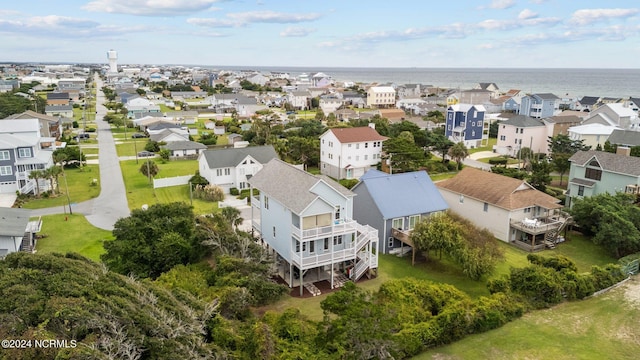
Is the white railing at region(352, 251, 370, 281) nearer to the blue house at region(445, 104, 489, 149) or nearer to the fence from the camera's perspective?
the fence

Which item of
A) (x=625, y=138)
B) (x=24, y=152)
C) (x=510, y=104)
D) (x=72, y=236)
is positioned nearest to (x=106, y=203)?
(x=72, y=236)

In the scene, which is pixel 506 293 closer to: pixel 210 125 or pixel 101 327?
pixel 101 327

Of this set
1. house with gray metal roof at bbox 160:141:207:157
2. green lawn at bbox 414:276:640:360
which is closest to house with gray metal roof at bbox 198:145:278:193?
house with gray metal roof at bbox 160:141:207:157

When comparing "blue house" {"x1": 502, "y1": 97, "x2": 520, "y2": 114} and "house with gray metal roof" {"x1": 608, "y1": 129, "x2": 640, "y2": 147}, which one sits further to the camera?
"blue house" {"x1": 502, "y1": 97, "x2": 520, "y2": 114}

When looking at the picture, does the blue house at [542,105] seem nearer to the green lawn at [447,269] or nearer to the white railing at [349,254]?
the green lawn at [447,269]

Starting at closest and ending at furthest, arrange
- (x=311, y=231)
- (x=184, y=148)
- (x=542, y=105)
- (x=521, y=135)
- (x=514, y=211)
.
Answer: (x=311, y=231) < (x=514, y=211) < (x=521, y=135) < (x=184, y=148) < (x=542, y=105)

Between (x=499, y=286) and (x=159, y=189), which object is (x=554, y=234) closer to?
(x=499, y=286)
